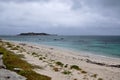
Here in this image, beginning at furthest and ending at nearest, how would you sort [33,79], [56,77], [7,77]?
[56,77], [33,79], [7,77]

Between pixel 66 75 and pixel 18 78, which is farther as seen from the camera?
pixel 66 75

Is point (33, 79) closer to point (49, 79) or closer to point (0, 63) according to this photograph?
point (49, 79)

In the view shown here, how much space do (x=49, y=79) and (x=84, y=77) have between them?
3.70 metres

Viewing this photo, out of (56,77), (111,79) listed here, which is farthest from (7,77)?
(111,79)

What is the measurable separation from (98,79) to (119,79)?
2.55 m

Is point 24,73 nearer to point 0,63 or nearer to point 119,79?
point 0,63

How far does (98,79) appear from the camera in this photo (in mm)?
16062

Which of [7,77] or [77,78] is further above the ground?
[7,77]

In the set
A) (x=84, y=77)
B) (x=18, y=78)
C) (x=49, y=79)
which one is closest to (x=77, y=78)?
(x=84, y=77)

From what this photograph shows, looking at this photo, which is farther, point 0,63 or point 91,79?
point 91,79

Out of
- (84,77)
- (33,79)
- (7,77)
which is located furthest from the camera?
(84,77)

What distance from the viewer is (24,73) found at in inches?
551

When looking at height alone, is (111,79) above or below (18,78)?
below

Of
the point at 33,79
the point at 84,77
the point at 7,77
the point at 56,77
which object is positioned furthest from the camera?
the point at 84,77
